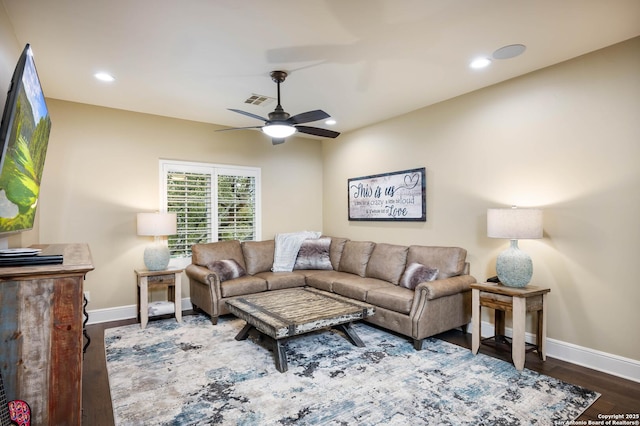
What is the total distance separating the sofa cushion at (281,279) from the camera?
4.64 m

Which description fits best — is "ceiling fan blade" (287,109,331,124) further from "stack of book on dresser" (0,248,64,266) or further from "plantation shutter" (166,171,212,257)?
"plantation shutter" (166,171,212,257)

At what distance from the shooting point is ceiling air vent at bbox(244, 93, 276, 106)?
4.06 metres

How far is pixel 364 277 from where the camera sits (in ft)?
15.4

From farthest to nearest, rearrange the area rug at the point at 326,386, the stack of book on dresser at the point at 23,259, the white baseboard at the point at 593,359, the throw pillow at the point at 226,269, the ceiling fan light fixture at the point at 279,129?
the throw pillow at the point at 226,269 < the ceiling fan light fixture at the point at 279,129 < the white baseboard at the point at 593,359 < the area rug at the point at 326,386 < the stack of book on dresser at the point at 23,259

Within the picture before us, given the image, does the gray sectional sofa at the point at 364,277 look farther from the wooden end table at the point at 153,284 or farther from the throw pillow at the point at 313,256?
the wooden end table at the point at 153,284

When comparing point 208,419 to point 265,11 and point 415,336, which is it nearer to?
point 415,336

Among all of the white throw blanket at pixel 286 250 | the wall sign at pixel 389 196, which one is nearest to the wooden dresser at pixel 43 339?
the white throw blanket at pixel 286 250

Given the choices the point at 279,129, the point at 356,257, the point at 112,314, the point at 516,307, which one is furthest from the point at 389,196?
the point at 112,314

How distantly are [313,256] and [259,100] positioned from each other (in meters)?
2.44

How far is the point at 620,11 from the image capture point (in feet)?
7.86

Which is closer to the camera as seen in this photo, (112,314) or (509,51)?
(509,51)

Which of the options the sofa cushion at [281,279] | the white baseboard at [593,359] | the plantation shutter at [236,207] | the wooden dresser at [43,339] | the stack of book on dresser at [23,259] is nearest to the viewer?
the wooden dresser at [43,339]

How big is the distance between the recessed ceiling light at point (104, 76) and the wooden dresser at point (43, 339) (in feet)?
8.55

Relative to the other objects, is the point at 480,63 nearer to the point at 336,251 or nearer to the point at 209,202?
the point at 336,251
